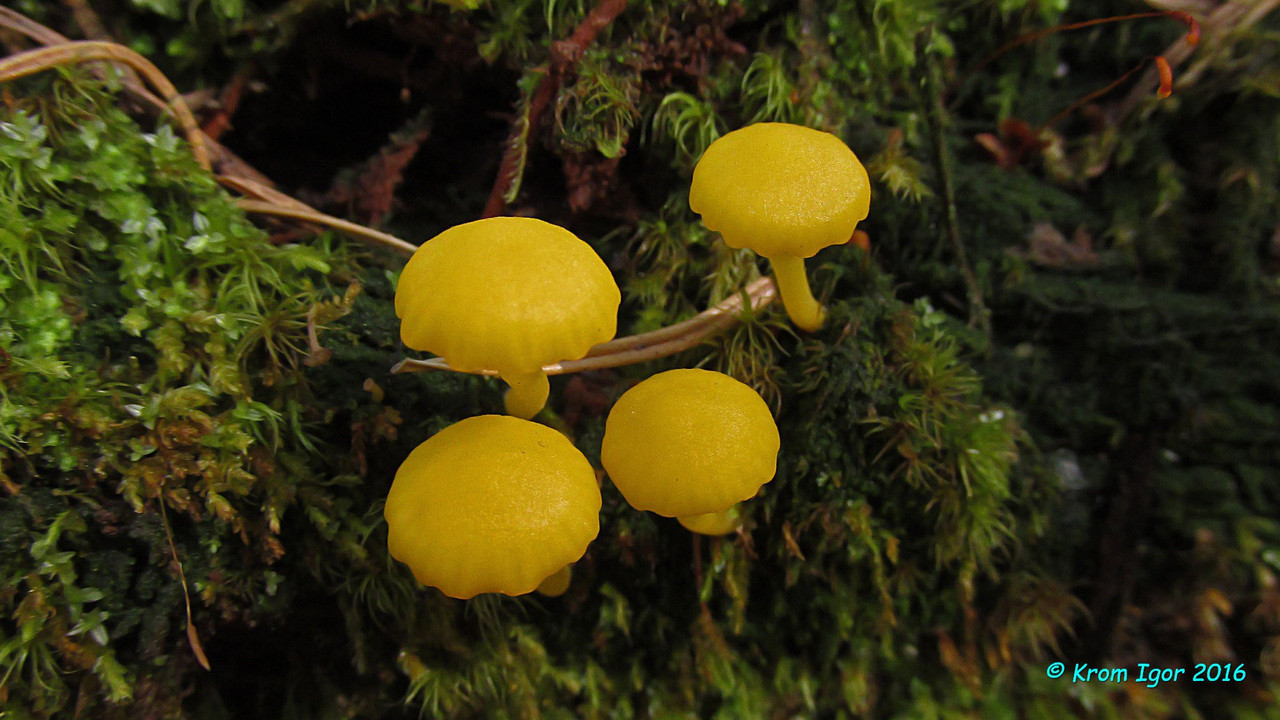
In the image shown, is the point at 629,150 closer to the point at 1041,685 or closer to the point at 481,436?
the point at 481,436

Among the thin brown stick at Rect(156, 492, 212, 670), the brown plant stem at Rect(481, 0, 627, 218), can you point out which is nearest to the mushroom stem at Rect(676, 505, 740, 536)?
the brown plant stem at Rect(481, 0, 627, 218)

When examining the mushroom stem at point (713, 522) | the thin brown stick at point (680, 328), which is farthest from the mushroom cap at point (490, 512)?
the thin brown stick at point (680, 328)

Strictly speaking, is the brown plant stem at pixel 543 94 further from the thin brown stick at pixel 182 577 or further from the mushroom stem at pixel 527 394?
the thin brown stick at pixel 182 577

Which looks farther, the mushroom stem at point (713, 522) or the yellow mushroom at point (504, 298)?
the mushroom stem at point (713, 522)

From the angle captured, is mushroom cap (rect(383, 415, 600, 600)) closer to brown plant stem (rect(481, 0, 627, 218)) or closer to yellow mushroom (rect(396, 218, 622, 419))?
yellow mushroom (rect(396, 218, 622, 419))

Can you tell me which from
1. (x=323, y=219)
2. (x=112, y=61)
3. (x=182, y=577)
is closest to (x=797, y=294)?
(x=323, y=219)

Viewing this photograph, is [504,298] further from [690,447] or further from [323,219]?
[323,219]
